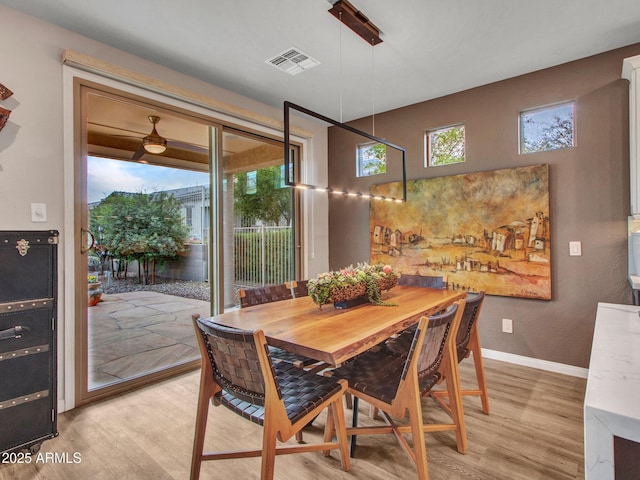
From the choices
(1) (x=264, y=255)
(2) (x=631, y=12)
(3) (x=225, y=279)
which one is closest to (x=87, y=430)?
(3) (x=225, y=279)

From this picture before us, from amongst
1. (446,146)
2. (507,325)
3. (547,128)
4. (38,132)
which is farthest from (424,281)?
(38,132)

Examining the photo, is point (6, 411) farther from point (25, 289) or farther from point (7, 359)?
point (25, 289)

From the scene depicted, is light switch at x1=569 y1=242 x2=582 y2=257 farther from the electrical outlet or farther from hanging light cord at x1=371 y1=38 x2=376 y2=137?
hanging light cord at x1=371 y1=38 x2=376 y2=137

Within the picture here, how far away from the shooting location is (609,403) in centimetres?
77

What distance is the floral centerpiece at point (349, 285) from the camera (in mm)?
2074

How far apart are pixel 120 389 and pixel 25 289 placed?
114cm

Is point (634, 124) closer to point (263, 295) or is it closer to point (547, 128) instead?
point (547, 128)

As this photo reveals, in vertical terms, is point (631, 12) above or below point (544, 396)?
above

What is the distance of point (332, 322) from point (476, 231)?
2.23 meters

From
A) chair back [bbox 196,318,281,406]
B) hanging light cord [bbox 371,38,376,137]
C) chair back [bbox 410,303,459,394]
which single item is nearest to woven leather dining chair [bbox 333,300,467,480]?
chair back [bbox 410,303,459,394]

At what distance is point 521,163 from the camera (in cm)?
321

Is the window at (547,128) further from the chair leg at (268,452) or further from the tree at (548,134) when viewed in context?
the chair leg at (268,452)

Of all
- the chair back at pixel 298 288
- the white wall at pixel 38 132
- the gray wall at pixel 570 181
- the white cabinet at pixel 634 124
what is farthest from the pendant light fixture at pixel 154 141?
the white cabinet at pixel 634 124

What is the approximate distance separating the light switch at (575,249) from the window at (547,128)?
2.78 ft
